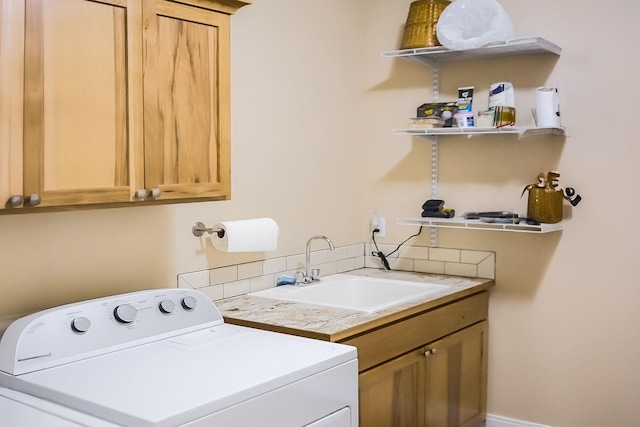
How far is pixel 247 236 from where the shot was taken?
9.05ft

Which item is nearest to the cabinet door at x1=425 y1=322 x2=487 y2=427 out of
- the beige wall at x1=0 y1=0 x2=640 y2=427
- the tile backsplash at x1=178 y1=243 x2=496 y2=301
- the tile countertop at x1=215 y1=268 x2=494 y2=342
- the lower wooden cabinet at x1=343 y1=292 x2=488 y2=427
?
the lower wooden cabinet at x1=343 y1=292 x2=488 y2=427

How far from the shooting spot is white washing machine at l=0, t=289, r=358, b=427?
1682mm

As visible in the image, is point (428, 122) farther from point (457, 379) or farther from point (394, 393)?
point (394, 393)

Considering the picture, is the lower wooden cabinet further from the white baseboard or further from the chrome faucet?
the chrome faucet

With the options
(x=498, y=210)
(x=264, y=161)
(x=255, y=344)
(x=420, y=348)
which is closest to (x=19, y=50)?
(x=255, y=344)

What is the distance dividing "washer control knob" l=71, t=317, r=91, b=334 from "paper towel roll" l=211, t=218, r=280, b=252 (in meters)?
0.75

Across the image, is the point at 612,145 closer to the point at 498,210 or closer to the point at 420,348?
the point at 498,210

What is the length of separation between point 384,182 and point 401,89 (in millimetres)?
483

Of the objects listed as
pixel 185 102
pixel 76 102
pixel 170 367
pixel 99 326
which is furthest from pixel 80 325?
pixel 185 102

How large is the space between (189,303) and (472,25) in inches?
70.7

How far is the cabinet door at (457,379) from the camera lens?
2.96 meters

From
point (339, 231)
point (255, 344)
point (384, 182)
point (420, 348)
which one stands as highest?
point (384, 182)

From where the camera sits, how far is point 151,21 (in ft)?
6.81

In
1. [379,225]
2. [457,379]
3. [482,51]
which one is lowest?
[457,379]
